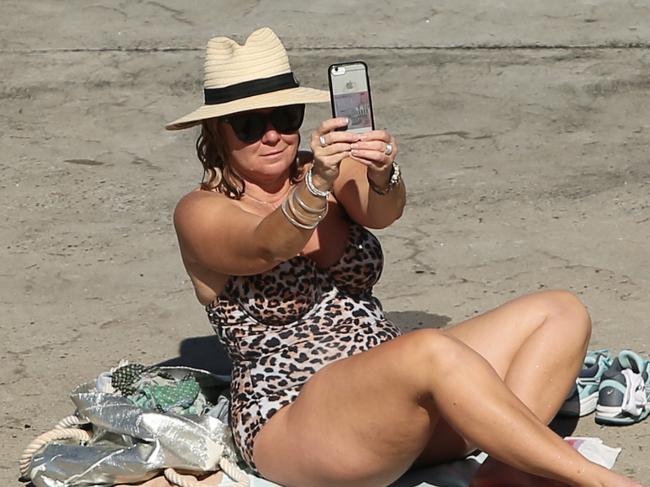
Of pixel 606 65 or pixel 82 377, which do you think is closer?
pixel 82 377

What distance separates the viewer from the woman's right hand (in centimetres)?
357

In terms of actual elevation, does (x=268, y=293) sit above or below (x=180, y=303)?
above

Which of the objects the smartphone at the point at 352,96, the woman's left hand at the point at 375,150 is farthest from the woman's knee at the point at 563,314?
the smartphone at the point at 352,96

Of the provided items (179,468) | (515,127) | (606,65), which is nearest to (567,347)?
(179,468)

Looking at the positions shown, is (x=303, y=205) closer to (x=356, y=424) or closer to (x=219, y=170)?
(x=219, y=170)

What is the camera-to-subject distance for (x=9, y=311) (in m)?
5.21

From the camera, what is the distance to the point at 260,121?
3863mm

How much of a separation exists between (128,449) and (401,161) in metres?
2.92

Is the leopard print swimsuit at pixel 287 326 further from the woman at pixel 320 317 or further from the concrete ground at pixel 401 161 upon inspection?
the concrete ground at pixel 401 161

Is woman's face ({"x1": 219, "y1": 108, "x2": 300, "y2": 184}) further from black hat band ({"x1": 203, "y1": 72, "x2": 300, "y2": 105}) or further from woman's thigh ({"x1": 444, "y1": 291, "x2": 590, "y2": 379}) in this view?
woman's thigh ({"x1": 444, "y1": 291, "x2": 590, "y2": 379})

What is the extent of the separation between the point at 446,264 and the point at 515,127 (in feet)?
5.26

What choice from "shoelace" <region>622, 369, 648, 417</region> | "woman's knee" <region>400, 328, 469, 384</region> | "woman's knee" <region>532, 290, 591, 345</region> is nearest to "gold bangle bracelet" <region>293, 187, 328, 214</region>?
"woman's knee" <region>400, 328, 469, 384</region>

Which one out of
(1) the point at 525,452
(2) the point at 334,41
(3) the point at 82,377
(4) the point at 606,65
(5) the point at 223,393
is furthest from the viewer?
(2) the point at 334,41

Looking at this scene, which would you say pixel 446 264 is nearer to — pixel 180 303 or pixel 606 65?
pixel 180 303
